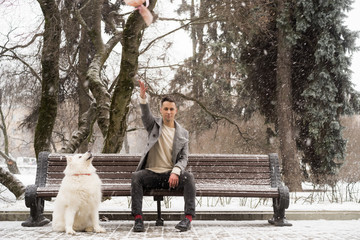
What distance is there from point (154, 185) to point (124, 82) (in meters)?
3.92

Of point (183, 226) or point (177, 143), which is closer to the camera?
point (183, 226)

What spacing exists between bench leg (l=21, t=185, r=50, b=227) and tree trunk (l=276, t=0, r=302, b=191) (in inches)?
445

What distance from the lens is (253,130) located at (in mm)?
21562

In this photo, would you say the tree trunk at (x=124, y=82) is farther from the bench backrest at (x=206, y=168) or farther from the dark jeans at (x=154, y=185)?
the dark jeans at (x=154, y=185)

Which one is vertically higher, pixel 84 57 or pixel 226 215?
pixel 84 57

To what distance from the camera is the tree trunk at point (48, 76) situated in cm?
1005

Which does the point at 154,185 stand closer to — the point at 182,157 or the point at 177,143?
the point at 182,157

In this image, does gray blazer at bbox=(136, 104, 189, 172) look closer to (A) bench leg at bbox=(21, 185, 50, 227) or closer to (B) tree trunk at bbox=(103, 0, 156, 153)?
(A) bench leg at bbox=(21, 185, 50, 227)

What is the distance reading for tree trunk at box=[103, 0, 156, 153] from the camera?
9422 millimetres

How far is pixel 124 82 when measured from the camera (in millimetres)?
9469

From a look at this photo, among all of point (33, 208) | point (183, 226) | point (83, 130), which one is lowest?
point (183, 226)

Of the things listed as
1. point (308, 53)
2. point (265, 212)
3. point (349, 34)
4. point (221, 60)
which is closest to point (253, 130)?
point (221, 60)

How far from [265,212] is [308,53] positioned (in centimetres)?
1154

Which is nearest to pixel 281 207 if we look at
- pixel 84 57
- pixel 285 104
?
pixel 285 104
